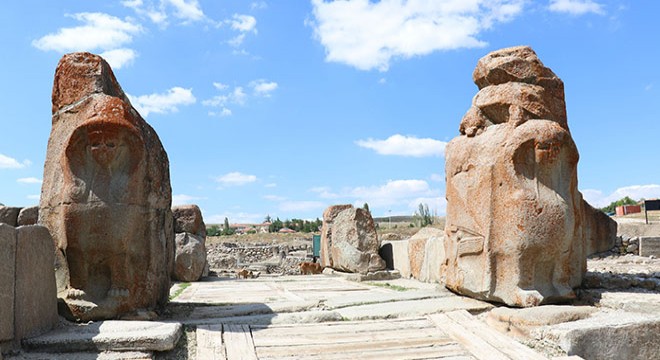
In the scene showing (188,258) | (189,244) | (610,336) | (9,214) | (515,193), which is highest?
(515,193)

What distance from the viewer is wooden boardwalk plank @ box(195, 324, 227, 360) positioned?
150 inches

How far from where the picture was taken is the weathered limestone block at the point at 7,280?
338cm

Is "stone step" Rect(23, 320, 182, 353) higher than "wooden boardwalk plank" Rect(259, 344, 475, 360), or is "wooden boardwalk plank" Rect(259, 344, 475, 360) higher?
"stone step" Rect(23, 320, 182, 353)

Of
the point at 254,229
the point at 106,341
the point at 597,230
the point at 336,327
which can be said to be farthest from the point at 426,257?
the point at 254,229

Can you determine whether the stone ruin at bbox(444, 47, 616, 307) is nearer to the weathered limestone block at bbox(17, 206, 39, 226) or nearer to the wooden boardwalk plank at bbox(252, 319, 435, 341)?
the wooden boardwalk plank at bbox(252, 319, 435, 341)

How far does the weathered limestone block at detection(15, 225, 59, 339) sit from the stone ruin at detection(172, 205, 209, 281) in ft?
19.4

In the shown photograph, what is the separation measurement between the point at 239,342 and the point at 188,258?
20.6ft

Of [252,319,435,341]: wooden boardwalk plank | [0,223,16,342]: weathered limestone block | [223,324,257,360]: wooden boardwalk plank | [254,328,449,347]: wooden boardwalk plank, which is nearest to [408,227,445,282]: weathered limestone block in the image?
[252,319,435,341]: wooden boardwalk plank

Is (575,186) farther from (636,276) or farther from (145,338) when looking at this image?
(145,338)

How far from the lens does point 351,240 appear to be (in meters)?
10.3

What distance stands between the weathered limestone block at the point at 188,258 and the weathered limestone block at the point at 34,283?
5.91 metres

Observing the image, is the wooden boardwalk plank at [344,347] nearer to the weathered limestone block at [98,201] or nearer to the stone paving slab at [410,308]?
the stone paving slab at [410,308]

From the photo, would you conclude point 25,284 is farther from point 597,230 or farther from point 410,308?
point 597,230

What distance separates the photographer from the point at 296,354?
3.96m
